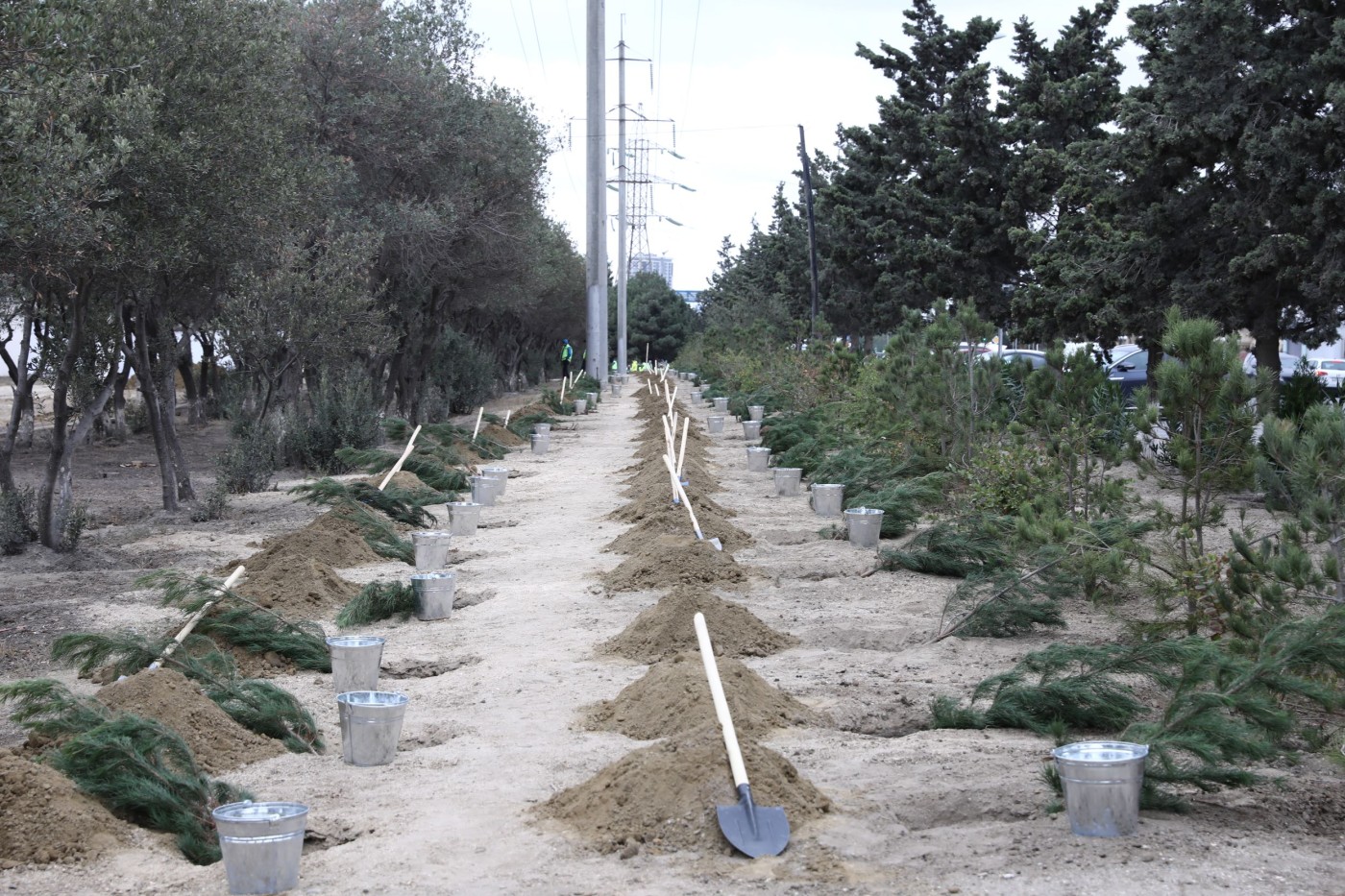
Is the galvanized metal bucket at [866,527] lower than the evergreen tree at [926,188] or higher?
lower

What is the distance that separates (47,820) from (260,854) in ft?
3.08

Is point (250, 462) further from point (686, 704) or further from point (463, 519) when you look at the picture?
point (686, 704)

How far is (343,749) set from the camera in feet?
20.0

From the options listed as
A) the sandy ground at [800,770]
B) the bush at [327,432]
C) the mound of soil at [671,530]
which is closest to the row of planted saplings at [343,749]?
the sandy ground at [800,770]

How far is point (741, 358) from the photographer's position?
128 feet

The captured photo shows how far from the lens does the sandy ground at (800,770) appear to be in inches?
178

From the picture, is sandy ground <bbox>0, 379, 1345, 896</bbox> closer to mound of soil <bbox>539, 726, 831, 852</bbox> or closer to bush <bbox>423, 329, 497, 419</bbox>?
mound of soil <bbox>539, 726, 831, 852</bbox>

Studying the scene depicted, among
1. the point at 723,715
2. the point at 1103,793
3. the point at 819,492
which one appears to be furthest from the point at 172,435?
the point at 1103,793

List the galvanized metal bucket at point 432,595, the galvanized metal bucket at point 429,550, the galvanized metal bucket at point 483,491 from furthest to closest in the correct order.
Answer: the galvanized metal bucket at point 483,491 < the galvanized metal bucket at point 429,550 < the galvanized metal bucket at point 432,595

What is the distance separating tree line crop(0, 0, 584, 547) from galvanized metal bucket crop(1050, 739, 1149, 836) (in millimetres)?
6963

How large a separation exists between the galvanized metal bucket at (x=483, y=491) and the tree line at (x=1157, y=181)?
5.61 metres

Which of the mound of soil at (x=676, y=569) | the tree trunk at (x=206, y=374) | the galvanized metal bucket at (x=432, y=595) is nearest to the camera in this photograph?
the galvanized metal bucket at (x=432, y=595)

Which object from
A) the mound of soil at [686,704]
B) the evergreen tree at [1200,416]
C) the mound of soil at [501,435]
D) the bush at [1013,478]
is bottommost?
the mound of soil at [501,435]

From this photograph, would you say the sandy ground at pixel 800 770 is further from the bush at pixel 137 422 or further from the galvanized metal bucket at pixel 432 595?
the bush at pixel 137 422
